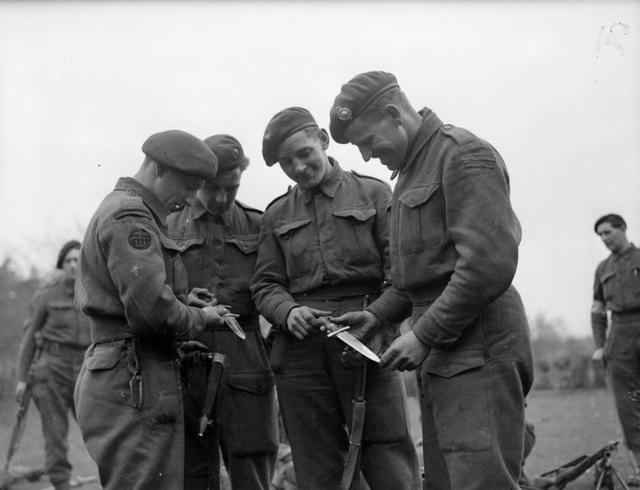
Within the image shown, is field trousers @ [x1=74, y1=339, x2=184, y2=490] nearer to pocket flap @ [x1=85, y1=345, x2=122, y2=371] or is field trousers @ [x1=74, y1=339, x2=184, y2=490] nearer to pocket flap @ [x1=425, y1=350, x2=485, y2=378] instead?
pocket flap @ [x1=85, y1=345, x2=122, y2=371]

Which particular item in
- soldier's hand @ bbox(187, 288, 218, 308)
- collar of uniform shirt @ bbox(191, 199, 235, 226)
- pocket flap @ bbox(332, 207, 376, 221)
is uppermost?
collar of uniform shirt @ bbox(191, 199, 235, 226)

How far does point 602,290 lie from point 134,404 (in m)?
6.55

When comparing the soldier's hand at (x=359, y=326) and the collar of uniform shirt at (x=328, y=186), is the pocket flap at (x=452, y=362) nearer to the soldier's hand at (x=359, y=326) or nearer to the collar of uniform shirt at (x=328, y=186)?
the soldier's hand at (x=359, y=326)

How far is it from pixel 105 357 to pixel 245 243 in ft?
4.21

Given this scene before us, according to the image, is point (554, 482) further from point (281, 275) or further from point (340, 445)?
point (281, 275)

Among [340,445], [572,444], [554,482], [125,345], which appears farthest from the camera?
[572,444]

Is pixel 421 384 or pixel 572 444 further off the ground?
pixel 421 384

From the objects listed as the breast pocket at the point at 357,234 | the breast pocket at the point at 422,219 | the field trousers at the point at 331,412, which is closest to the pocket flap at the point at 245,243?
the field trousers at the point at 331,412

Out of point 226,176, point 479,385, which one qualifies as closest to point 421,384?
point 479,385

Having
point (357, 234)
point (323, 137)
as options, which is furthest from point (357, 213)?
point (323, 137)

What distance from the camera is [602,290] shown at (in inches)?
352

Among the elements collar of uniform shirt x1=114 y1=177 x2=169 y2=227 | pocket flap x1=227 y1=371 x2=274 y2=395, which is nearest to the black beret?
collar of uniform shirt x1=114 y1=177 x2=169 y2=227

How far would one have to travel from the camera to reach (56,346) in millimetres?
8742

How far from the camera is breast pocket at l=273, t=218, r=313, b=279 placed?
4.50 metres
